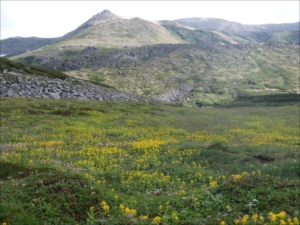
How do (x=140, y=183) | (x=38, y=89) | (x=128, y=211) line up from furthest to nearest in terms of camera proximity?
(x=38, y=89), (x=140, y=183), (x=128, y=211)

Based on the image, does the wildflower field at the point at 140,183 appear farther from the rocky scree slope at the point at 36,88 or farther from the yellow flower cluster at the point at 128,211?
the rocky scree slope at the point at 36,88

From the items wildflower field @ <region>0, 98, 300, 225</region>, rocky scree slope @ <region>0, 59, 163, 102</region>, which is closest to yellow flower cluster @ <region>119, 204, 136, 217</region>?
wildflower field @ <region>0, 98, 300, 225</region>

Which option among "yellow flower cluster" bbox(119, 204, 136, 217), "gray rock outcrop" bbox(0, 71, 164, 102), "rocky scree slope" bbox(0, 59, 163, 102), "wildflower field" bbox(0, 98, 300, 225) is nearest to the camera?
"yellow flower cluster" bbox(119, 204, 136, 217)

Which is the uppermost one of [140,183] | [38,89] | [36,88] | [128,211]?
[36,88]

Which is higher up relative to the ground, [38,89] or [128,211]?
[38,89]

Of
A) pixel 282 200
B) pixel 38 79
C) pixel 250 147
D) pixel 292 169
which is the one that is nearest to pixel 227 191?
pixel 282 200

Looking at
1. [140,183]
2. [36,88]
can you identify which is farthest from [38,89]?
[140,183]

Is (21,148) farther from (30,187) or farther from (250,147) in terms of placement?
(250,147)

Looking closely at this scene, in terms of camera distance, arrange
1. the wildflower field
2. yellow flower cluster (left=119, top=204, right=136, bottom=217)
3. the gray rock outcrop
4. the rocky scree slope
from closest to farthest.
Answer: yellow flower cluster (left=119, top=204, right=136, bottom=217) → the wildflower field → the gray rock outcrop → the rocky scree slope

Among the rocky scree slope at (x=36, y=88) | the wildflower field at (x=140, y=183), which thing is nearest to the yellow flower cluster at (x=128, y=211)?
the wildflower field at (x=140, y=183)

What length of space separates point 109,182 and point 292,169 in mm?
11199

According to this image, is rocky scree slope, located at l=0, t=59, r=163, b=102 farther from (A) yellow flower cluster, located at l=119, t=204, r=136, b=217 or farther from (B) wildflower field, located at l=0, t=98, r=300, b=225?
(A) yellow flower cluster, located at l=119, t=204, r=136, b=217

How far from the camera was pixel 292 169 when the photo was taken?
1708 centimetres

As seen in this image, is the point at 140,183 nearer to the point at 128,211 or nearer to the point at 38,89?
the point at 128,211
